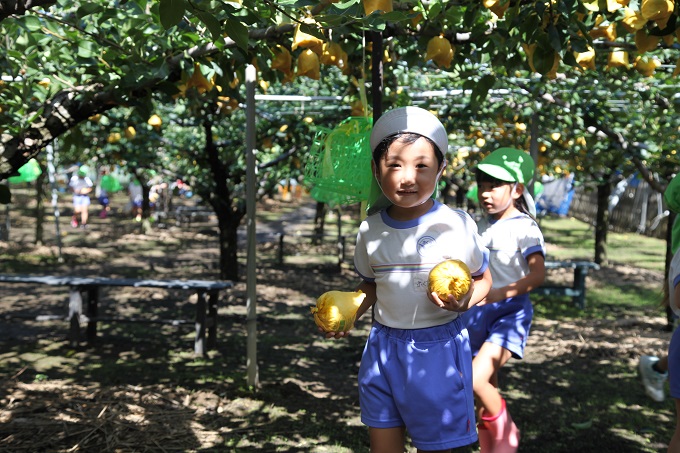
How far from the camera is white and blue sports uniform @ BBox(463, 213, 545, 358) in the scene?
313 cm

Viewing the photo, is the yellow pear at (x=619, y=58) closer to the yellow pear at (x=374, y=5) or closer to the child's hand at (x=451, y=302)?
the yellow pear at (x=374, y=5)

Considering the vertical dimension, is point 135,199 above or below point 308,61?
below

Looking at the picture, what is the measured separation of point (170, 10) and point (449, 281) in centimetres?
105

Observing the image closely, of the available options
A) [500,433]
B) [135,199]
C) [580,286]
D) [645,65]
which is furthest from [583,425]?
[135,199]

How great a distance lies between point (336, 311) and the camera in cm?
213

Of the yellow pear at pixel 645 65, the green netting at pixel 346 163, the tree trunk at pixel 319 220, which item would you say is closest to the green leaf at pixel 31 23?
the green netting at pixel 346 163

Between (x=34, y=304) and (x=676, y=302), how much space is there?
24.6 ft

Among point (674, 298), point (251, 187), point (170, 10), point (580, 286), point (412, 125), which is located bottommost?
point (580, 286)

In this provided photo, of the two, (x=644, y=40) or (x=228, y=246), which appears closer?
(x=644, y=40)

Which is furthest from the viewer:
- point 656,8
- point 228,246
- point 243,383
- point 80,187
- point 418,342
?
point 80,187

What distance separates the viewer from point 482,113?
705 centimetres

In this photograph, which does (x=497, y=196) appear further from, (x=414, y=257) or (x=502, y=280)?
(x=414, y=257)

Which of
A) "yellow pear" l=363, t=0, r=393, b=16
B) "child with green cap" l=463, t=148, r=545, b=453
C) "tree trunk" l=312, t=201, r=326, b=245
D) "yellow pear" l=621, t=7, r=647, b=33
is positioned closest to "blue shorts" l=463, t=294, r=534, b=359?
"child with green cap" l=463, t=148, r=545, b=453

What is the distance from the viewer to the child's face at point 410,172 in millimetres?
2186
